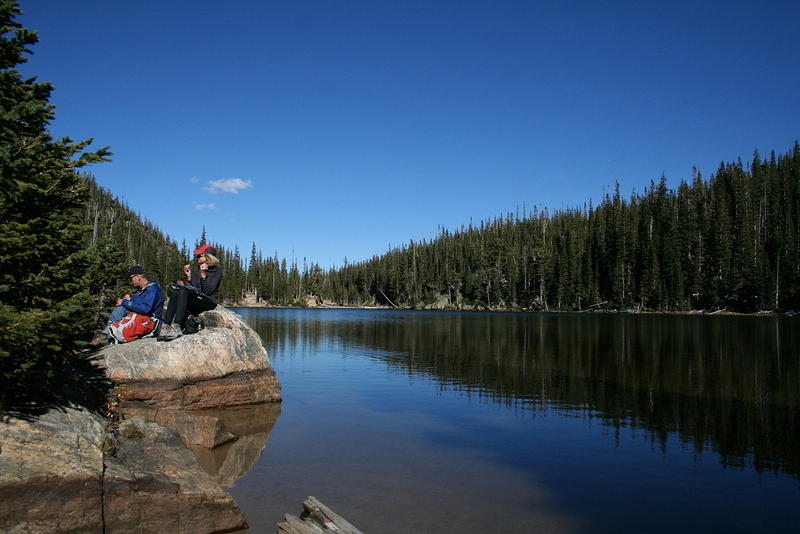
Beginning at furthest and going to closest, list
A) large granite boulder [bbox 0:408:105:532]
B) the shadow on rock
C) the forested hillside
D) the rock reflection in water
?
1. the forested hillside
2. the rock reflection in water
3. the shadow on rock
4. large granite boulder [bbox 0:408:105:532]

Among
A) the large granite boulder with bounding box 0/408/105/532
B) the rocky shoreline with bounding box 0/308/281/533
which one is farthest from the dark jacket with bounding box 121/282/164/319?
the large granite boulder with bounding box 0/408/105/532

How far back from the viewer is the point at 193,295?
40.4 ft

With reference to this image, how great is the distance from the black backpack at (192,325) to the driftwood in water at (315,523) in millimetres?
7825

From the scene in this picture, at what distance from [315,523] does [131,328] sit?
8260mm

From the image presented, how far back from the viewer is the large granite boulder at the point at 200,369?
1112cm

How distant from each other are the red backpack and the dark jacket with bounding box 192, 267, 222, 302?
1.40 meters

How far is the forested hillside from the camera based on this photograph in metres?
96.4

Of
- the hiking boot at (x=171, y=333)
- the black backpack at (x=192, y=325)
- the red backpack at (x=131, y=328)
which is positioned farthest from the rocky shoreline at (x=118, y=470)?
the black backpack at (x=192, y=325)

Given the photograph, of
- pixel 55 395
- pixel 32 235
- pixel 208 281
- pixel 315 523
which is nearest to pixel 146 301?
pixel 208 281

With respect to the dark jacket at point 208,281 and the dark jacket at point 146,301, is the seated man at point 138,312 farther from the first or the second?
the dark jacket at point 208,281

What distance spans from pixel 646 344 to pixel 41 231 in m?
34.1

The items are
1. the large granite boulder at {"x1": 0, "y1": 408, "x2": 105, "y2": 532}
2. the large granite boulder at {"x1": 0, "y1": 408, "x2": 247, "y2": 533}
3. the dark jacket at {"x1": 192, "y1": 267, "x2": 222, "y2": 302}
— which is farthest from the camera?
the dark jacket at {"x1": 192, "y1": 267, "x2": 222, "y2": 302}

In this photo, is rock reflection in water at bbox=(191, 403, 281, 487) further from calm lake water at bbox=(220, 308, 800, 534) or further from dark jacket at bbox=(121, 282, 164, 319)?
dark jacket at bbox=(121, 282, 164, 319)

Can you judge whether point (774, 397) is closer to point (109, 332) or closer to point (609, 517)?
point (609, 517)
